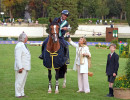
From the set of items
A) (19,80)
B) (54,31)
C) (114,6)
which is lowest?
(19,80)

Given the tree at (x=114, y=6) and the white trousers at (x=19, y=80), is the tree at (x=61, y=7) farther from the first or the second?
the white trousers at (x=19, y=80)

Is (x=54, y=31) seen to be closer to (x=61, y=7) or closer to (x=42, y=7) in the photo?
(x=61, y=7)

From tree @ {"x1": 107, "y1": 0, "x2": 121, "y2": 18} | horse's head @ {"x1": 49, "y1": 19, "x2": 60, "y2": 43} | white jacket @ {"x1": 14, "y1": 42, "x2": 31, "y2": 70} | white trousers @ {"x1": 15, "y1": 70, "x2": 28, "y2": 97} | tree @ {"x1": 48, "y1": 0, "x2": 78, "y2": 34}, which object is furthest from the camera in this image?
tree @ {"x1": 107, "y1": 0, "x2": 121, "y2": 18}

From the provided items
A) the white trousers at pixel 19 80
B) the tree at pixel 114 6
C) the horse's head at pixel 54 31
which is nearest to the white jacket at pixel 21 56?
the white trousers at pixel 19 80

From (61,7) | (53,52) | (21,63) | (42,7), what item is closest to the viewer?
(21,63)

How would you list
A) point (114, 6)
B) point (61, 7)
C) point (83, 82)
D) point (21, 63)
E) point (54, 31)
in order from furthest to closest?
point (114, 6) < point (61, 7) < point (83, 82) < point (54, 31) < point (21, 63)

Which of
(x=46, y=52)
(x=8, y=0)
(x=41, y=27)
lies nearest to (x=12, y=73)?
(x=46, y=52)

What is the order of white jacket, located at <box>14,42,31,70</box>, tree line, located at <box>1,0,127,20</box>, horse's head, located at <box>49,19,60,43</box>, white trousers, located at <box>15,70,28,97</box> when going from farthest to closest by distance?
tree line, located at <box>1,0,127,20</box> < horse's head, located at <box>49,19,60,43</box> < white trousers, located at <box>15,70,28,97</box> < white jacket, located at <box>14,42,31,70</box>

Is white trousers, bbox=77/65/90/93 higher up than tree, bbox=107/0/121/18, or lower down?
lower down

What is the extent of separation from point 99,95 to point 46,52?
219 cm

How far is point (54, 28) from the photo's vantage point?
12.5m

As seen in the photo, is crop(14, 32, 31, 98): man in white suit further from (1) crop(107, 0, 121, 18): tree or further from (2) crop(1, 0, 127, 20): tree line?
(1) crop(107, 0, 121, 18): tree

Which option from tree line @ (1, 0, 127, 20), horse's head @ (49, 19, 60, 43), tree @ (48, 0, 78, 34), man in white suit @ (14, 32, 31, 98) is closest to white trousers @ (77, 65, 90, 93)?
horse's head @ (49, 19, 60, 43)

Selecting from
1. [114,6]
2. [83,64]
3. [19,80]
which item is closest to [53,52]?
[83,64]
